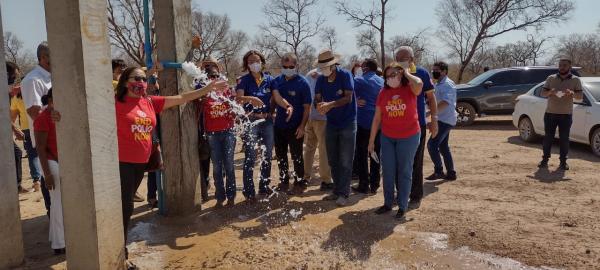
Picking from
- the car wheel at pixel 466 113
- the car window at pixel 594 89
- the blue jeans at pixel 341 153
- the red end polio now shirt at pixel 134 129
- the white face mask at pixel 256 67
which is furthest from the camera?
the car wheel at pixel 466 113

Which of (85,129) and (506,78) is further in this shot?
(506,78)

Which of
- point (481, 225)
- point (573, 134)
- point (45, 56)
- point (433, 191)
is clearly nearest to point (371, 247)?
point (481, 225)

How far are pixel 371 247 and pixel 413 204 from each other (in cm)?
163

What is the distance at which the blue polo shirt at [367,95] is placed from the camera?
256 inches

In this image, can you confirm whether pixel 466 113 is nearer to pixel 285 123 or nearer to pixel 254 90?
pixel 285 123

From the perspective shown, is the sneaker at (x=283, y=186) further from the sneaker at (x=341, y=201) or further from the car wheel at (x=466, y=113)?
the car wheel at (x=466, y=113)

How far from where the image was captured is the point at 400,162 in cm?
528

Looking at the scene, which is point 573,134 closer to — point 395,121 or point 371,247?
point 395,121

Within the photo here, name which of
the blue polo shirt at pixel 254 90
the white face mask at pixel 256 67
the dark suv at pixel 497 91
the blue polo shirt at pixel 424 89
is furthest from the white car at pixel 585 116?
the white face mask at pixel 256 67

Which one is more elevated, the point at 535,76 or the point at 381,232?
the point at 535,76

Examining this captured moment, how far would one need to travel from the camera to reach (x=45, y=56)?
4805 mm

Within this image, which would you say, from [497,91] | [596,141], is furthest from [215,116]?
[497,91]

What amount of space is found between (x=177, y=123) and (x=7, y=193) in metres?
1.76

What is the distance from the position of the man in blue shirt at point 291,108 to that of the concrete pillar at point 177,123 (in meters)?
1.21
